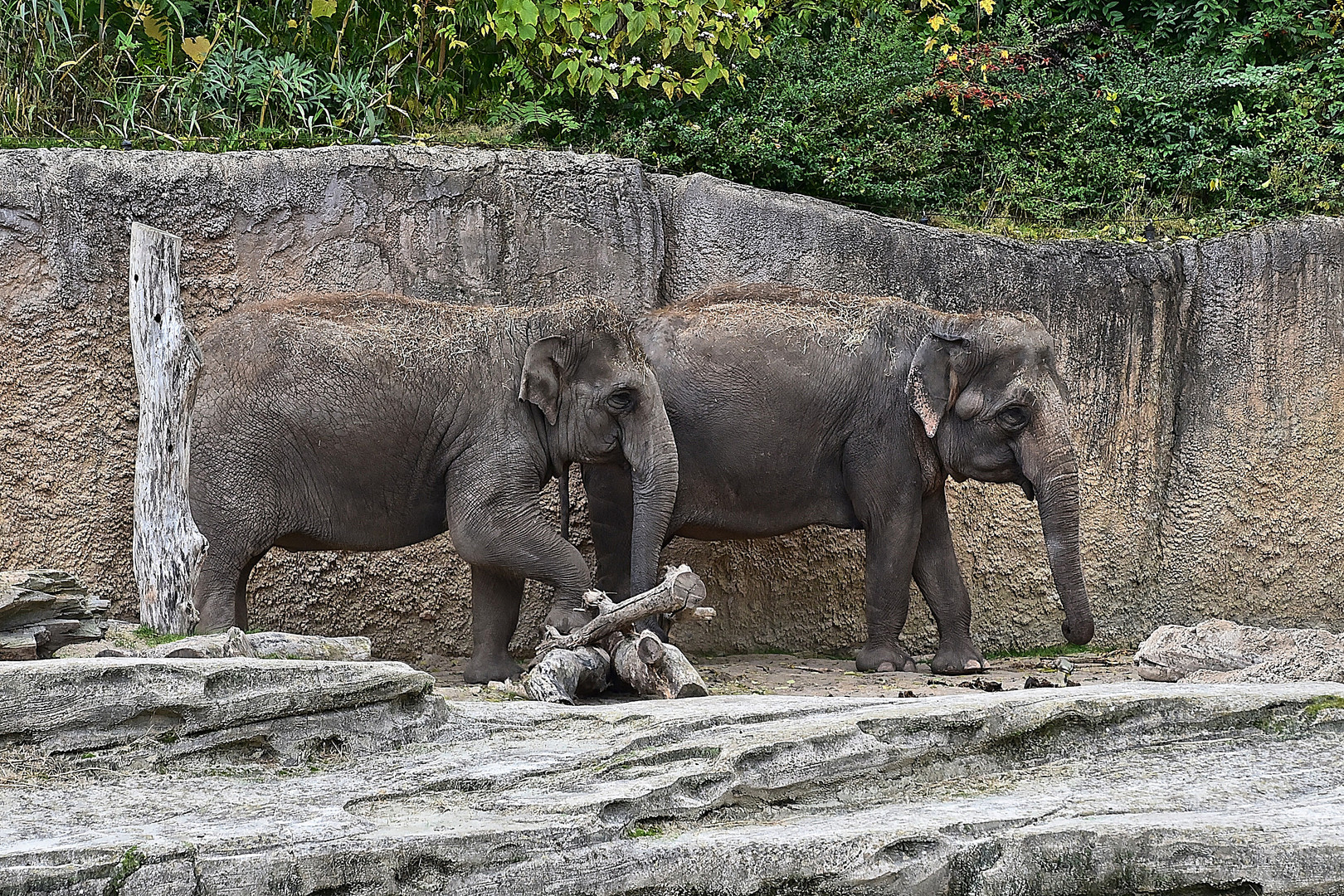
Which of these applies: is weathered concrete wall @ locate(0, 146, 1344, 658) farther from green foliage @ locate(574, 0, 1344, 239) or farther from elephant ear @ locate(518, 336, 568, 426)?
elephant ear @ locate(518, 336, 568, 426)

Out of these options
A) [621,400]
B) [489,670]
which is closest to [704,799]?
[489,670]

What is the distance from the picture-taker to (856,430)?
809cm

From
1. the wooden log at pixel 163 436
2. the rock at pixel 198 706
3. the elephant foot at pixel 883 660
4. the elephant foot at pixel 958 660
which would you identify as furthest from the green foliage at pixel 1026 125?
the rock at pixel 198 706

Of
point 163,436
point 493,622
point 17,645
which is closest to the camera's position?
point 17,645

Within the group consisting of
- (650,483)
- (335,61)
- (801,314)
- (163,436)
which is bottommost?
(650,483)

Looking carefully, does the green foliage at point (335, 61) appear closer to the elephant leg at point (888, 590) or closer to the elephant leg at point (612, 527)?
the elephant leg at point (612, 527)

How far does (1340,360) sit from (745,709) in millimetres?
5748

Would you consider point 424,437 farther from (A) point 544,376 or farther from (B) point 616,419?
(B) point 616,419

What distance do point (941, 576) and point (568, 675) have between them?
277 centimetres

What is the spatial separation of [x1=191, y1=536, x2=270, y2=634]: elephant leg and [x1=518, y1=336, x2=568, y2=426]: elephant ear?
4.61 feet

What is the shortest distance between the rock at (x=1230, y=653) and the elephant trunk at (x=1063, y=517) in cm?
41

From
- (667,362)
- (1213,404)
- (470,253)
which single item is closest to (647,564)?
(667,362)

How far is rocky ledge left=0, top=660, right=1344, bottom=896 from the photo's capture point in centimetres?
403

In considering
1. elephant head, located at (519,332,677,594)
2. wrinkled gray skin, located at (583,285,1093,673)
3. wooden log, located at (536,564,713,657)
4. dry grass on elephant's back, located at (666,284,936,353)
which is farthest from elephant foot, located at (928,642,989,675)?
wooden log, located at (536,564,713,657)
